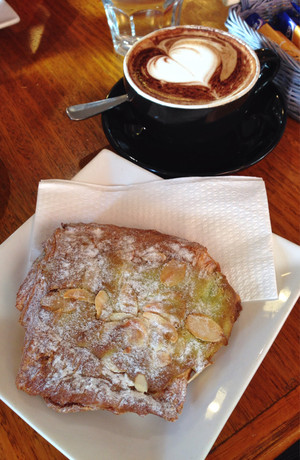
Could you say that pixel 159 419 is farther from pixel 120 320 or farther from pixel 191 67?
pixel 191 67

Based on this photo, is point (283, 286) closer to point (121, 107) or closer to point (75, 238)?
point (75, 238)

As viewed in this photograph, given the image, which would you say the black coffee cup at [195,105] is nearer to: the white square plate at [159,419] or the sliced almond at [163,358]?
the white square plate at [159,419]

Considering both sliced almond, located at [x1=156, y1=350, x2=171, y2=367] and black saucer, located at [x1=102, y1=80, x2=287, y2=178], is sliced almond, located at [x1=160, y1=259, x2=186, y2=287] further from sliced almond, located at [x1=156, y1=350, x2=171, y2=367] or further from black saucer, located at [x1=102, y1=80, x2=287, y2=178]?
black saucer, located at [x1=102, y1=80, x2=287, y2=178]

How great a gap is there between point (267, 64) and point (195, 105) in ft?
0.96

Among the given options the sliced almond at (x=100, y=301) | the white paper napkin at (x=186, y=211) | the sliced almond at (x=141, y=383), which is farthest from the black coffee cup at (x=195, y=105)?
the sliced almond at (x=141, y=383)

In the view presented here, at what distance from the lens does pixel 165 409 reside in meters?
0.66

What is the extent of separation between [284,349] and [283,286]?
162 millimetres

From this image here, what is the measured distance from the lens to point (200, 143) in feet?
3.53

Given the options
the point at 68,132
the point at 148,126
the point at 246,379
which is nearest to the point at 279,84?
the point at 148,126

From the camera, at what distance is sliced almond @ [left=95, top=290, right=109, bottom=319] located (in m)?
0.71

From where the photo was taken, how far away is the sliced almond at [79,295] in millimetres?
722

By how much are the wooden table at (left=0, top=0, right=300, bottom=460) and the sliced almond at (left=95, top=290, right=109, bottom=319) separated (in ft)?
0.92

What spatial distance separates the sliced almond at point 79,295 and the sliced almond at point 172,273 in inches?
5.4

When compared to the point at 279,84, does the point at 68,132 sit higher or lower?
lower
